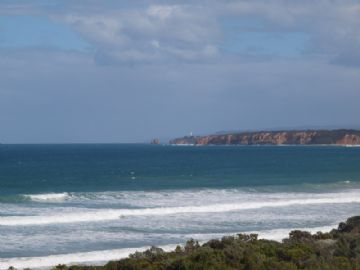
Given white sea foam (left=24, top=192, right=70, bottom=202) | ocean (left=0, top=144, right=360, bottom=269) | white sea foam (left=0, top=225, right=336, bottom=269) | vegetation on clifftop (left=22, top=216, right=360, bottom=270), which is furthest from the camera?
white sea foam (left=24, top=192, right=70, bottom=202)

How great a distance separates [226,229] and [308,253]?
15043 millimetres

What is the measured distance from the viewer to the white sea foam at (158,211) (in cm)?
2907

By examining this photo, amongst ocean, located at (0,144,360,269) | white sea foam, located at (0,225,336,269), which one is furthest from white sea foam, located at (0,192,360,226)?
white sea foam, located at (0,225,336,269)

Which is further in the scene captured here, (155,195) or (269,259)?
(155,195)

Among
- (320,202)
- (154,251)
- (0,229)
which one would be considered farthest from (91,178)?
(154,251)

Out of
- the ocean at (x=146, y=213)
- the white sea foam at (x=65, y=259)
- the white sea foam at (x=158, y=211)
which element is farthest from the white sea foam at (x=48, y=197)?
the white sea foam at (x=65, y=259)

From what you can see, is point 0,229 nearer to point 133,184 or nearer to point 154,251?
point 154,251

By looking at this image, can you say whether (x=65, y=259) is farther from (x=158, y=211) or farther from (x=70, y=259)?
(x=158, y=211)

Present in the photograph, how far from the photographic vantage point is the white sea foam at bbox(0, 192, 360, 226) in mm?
29072

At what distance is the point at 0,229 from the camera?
2650 centimetres

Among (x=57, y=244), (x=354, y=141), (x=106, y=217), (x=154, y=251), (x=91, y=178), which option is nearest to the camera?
(x=154, y=251)

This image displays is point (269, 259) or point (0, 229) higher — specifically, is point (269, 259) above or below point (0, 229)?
above

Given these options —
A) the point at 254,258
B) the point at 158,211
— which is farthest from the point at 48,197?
the point at 254,258

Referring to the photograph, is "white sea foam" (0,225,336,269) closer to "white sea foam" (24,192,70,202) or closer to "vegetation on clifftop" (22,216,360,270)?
"vegetation on clifftop" (22,216,360,270)
